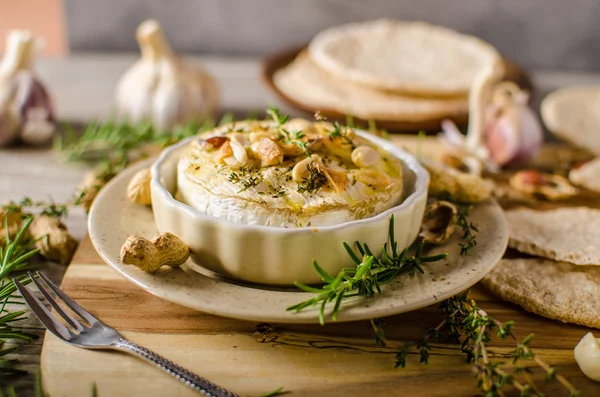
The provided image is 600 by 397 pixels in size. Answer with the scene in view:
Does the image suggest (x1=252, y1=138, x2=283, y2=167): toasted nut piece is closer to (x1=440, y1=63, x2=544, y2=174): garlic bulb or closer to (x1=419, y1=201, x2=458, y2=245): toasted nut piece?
(x1=419, y1=201, x2=458, y2=245): toasted nut piece

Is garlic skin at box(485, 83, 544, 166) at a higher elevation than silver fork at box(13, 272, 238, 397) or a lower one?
higher

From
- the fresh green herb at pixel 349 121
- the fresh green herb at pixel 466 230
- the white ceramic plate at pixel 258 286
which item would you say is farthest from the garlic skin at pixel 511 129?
the white ceramic plate at pixel 258 286

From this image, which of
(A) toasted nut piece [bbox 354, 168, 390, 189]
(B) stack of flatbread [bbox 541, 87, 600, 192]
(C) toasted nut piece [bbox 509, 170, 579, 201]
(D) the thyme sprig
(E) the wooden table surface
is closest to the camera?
(D) the thyme sprig

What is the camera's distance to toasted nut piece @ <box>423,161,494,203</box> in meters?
2.09

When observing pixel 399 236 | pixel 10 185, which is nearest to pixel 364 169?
pixel 399 236

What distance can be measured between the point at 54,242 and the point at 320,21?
2997mm

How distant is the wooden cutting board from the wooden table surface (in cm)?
17

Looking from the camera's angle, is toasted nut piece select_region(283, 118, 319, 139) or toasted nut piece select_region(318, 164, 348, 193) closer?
toasted nut piece select_region(318, 164, 348, 193)

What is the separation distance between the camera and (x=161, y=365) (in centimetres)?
148

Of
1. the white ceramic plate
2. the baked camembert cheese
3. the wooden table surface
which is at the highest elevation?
the baked camembert cheese

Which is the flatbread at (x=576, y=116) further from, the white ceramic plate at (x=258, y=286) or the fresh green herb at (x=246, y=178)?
the fresh green herb at (x=246, y=178)

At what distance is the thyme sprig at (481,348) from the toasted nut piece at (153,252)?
529mm

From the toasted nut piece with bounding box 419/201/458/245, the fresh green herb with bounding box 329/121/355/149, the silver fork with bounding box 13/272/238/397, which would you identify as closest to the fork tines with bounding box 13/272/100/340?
the silver fork with bounding box 13/272/238/397

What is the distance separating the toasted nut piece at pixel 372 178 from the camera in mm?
1726
